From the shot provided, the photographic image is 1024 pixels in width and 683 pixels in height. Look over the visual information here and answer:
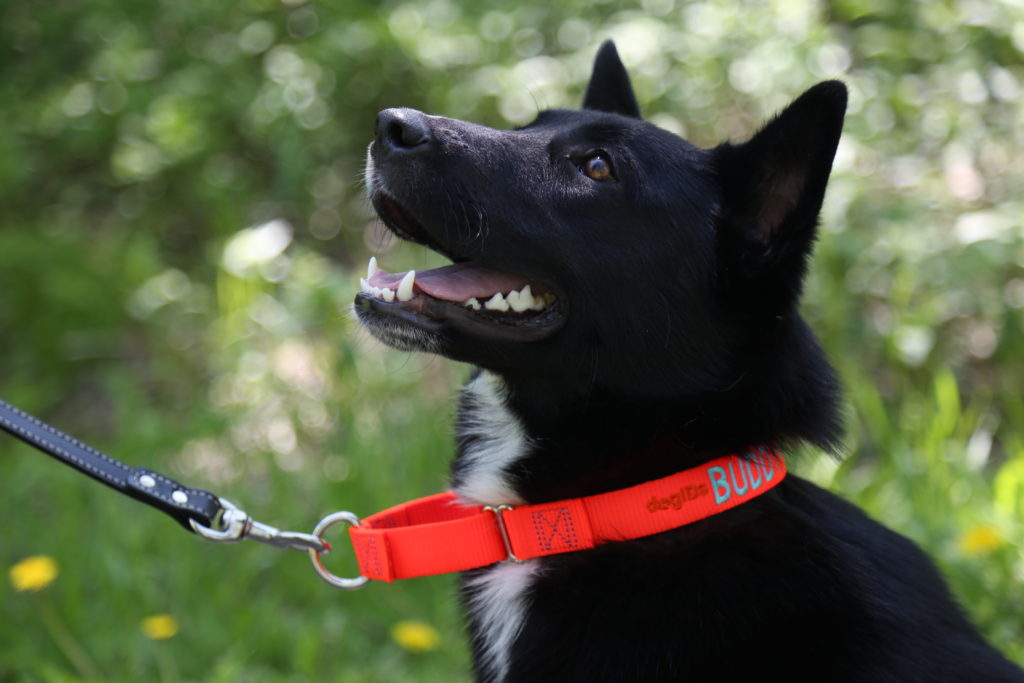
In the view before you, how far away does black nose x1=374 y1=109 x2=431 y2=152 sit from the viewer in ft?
6.75

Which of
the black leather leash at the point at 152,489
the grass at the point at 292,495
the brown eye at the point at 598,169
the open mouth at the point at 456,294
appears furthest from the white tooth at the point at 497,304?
the grass at the point at 292,495

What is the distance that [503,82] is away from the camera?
4.70 m

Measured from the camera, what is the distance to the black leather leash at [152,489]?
209 cm

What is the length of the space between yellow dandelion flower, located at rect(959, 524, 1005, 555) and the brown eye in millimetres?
1620

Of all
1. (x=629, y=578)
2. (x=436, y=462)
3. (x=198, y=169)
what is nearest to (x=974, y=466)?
(x=436, y=462)

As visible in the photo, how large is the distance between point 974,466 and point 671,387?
203 cm

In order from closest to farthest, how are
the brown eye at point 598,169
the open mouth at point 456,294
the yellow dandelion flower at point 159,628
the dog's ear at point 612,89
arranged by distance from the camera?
1. the open mouth at point 456,294
2. the brown eye at point 598,169
3. the dog's ear at point 612,89
4. the yellow dandelion flower at point 159,628

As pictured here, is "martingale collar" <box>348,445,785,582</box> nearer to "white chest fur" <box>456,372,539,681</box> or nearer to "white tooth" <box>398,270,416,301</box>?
"white chest fur" <box>456,372,539,681</box>

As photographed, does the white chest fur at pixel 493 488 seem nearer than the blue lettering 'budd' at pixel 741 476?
No

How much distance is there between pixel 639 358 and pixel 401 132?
63 cm

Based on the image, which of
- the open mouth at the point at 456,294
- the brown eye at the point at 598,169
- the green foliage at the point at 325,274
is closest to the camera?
the open mouth at the point at 456,294

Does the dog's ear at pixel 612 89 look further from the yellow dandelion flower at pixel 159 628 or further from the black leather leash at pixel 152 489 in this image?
the yellow dandelion flower at pixel 159 628

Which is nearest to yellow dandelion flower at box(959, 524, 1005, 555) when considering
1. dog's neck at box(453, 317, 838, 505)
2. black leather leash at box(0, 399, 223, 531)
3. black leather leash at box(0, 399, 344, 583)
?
dog's neck at box(453, 317, 838, 505)

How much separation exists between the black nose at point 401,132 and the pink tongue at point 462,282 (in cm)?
25
